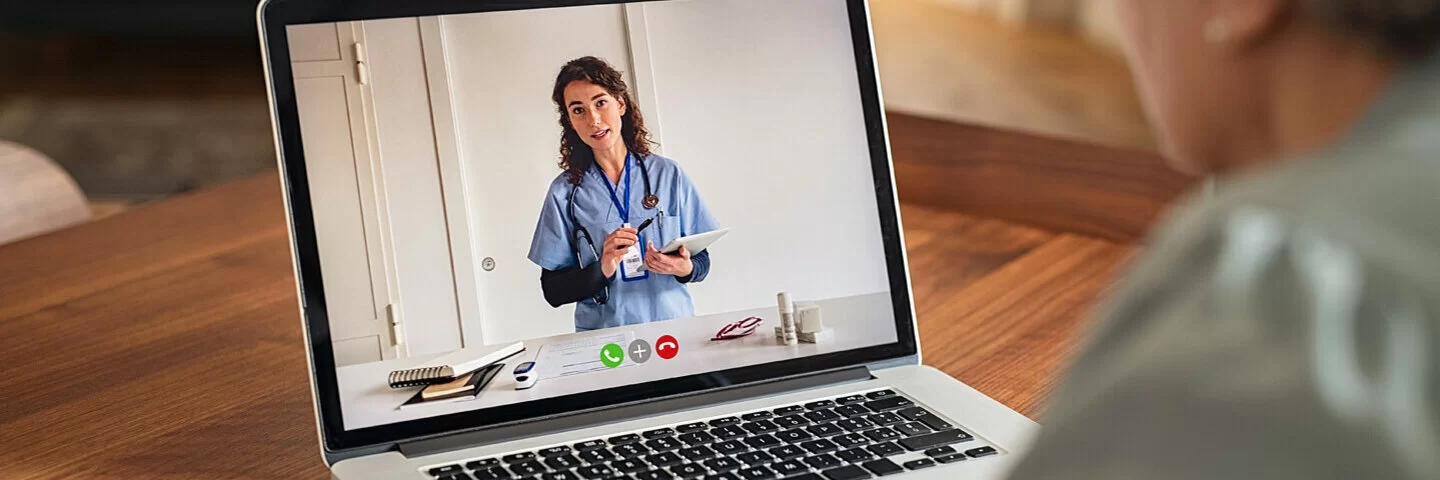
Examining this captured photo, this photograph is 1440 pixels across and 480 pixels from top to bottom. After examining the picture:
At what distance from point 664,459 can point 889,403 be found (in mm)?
150

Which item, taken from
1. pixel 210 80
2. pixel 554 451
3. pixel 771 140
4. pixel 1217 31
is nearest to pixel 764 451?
pixel 554 451

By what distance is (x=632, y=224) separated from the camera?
82 cm

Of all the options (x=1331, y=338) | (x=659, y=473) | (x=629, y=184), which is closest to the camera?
(x=1331, y=338)

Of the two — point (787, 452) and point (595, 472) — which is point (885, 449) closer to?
point (787, 452)

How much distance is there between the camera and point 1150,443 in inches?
13.0

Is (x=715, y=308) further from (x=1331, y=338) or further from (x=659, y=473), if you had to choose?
(x=1331, y=338)

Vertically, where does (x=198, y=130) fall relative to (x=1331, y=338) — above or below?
above

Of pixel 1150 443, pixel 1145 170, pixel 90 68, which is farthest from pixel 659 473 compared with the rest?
pixel 90 68

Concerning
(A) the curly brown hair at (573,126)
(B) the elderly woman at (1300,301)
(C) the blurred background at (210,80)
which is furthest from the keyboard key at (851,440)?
(C) the blurred background at (210,80)

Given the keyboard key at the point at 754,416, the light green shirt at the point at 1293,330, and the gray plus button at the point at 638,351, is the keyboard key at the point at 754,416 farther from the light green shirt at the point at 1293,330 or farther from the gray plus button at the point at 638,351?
the light green shirt at the point at 1293,330

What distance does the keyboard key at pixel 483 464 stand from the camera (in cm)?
74

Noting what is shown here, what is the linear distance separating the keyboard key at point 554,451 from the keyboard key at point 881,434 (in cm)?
16

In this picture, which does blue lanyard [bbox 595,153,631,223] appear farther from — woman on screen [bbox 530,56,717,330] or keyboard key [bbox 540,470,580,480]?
keyboard key [bbox 540,470,580,480]

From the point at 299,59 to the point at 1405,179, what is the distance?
0.62 m
